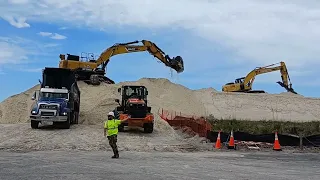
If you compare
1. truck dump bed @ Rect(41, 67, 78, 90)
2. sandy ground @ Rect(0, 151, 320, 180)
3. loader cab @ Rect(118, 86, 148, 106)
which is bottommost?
sandy ground @ Rect(0, 151, 320, 180)

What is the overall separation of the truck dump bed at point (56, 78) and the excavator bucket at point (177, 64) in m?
15.6

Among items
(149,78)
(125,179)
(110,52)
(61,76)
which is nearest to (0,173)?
(125,179)

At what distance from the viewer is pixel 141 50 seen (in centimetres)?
4669

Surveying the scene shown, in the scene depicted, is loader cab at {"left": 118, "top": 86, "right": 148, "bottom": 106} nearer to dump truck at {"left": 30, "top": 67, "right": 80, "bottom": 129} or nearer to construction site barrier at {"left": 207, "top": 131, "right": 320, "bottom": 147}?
dump truck at {"left": 30, "top": 67, "right": 80, "bottom": 129}

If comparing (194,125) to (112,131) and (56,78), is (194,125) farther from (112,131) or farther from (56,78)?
(112,131)

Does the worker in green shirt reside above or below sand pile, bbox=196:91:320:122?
below

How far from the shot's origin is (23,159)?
54.8 ft

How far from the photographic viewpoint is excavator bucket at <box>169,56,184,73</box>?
147ft

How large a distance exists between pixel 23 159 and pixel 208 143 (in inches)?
435

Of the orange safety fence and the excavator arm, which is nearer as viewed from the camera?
the orange safety fence

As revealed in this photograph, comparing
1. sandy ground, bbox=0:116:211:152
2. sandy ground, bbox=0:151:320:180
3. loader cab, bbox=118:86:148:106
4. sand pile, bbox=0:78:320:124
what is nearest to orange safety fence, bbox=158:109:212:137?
sandy ground, bbox=0:116:211:152

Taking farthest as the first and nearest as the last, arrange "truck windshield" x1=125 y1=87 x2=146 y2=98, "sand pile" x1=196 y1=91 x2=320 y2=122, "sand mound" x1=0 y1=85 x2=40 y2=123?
"sand pile" x1=196 y1=91 x2=320 y2=122 < "sand mound" x1=0 y1=85 x2=40 y2=123 < "truck windshield" x1=125 y1=87 x2=146 y2=98

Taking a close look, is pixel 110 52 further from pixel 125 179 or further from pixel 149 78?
pixel 125 179

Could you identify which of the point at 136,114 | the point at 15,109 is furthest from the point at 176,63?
the point at 136,114
